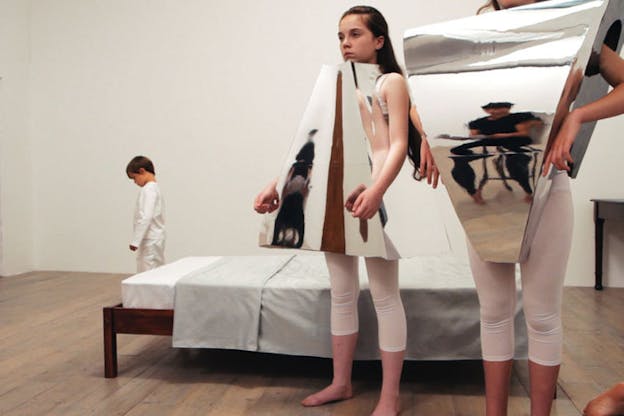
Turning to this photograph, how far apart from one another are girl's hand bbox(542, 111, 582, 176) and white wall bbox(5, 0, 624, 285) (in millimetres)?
3437

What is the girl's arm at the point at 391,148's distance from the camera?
1.54m

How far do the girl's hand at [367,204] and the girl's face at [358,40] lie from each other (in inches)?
15.4

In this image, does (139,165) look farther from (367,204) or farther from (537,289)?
(537,289)

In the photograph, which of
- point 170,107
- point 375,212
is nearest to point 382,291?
point 375,212

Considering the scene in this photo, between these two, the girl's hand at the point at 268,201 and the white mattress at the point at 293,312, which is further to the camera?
the white mattress at the point at 293,312

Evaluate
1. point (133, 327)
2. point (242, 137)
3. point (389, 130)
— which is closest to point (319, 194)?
point (389, 130)

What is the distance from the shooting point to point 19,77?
15.9ft

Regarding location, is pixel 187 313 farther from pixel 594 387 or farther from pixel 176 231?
pixel 176 231

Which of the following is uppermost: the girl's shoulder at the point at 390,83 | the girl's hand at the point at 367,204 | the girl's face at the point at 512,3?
the girl's face at the point at 512,3

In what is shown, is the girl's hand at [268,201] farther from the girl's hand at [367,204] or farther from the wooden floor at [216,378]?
the wooden floor at [216,378]

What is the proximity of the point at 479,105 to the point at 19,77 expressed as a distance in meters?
4.74

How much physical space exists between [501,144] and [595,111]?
0.22m

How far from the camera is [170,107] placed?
472 centimetres

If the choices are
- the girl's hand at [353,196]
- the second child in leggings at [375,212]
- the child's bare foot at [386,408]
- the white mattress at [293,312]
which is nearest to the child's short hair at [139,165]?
the white mattress at [293,312]
